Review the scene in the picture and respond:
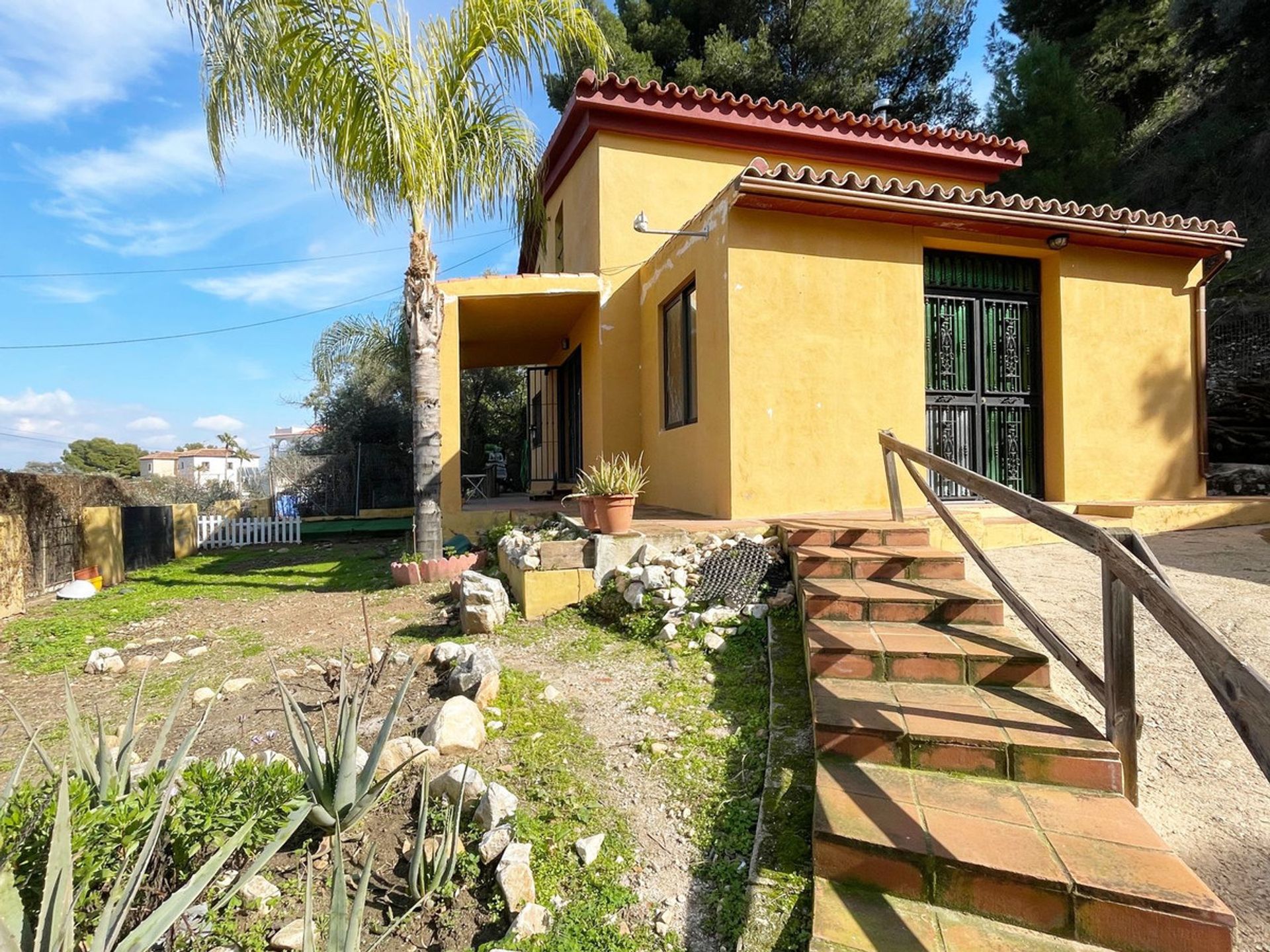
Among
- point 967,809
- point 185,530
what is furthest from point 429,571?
point 185,530

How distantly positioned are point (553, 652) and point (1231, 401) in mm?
11099

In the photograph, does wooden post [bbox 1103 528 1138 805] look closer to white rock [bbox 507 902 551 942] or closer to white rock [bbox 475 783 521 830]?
white rock [bbox 507 902 551 942]

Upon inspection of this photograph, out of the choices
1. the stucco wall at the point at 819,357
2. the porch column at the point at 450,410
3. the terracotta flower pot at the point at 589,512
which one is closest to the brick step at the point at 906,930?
the terracotta flower pot at the point at 589,512

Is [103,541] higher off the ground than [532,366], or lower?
lower

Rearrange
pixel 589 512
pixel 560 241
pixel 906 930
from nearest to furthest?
pixel 906 930, pixel 589 512, pixel 560 241

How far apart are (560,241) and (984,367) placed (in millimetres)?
7114

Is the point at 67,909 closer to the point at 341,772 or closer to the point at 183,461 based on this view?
the point at 341,772

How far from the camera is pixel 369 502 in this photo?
51.0 ft

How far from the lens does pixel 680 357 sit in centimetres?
725

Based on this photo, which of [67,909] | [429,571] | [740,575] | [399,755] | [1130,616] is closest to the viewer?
[67,909]

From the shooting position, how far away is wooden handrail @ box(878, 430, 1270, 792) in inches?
59.0

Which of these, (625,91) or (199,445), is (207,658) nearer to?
(625,91)

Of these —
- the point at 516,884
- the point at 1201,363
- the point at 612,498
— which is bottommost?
the point at 516,884

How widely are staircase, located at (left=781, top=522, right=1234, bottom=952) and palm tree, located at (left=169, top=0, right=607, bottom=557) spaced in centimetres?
513
